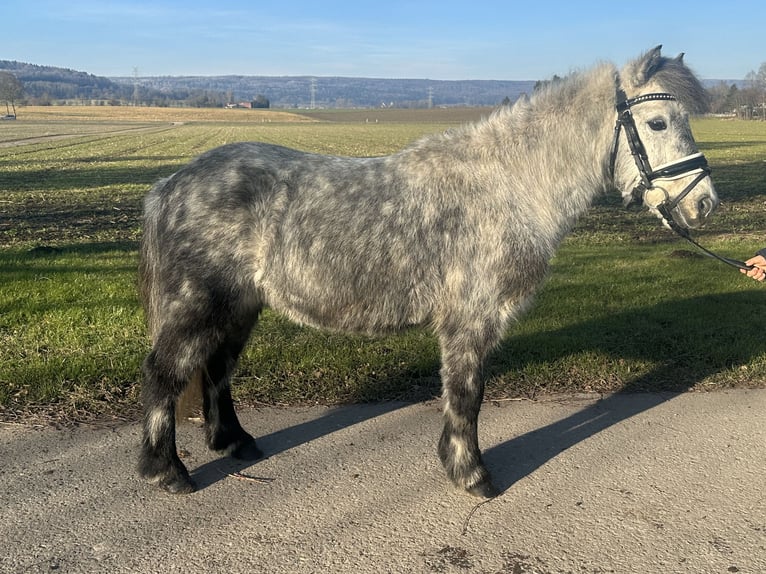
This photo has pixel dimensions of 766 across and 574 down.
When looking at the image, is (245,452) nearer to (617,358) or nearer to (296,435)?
(296,435)

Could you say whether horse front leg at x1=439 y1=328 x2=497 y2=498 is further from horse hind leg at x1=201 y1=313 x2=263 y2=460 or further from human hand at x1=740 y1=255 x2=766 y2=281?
human hand at x1=740 y1=255 x2=766 y2=281

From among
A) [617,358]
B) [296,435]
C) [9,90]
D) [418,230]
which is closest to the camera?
[418,230]

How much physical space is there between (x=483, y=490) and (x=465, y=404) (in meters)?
0.50

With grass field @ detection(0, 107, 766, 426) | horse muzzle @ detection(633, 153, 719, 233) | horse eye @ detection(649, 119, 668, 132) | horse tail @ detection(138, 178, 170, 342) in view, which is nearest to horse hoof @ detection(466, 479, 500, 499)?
grass field @ detection(0, 107, 766, 426)

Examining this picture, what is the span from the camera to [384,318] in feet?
13.2

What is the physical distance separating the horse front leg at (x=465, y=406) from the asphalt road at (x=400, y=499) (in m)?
0.10

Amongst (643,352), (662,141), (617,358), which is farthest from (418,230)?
(643,352)

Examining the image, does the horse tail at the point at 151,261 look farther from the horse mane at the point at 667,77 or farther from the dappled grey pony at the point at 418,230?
the horse mane at the point at 667,77

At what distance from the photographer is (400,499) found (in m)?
3.80

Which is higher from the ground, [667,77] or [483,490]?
[667,77]

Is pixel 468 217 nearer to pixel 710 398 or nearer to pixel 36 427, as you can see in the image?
pixel 710 398

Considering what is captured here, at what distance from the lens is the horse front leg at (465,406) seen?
392cm

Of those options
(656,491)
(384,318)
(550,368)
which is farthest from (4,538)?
(550,368)

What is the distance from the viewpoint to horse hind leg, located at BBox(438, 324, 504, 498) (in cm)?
392
